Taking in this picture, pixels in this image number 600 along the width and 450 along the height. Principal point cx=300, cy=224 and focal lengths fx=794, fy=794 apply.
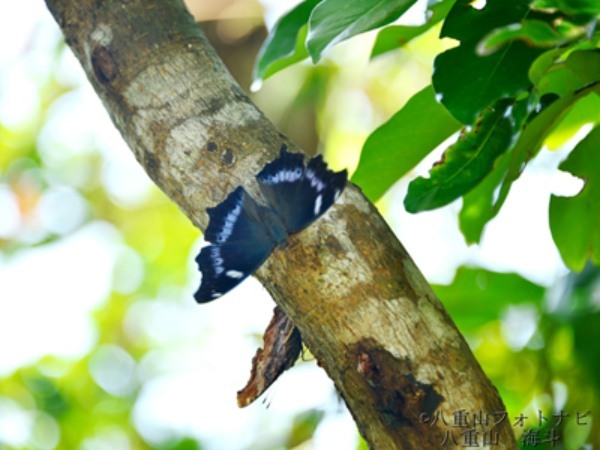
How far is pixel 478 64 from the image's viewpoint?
1032mm

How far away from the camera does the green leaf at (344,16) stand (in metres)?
1.03

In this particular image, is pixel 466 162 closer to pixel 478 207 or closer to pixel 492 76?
pixel 492 76

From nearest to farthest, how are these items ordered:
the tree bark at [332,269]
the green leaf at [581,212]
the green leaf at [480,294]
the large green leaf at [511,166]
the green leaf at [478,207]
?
the tree bark at [332,269] → the large green leaf at [511,166] → the green leaf at [581,212] → the green leaf at [478,207] → the green leaf at [480,294]

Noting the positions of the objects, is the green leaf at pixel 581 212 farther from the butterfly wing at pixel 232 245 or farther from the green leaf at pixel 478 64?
the butterfly wing at pixel 232 245

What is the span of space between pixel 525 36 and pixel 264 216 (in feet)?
1.26

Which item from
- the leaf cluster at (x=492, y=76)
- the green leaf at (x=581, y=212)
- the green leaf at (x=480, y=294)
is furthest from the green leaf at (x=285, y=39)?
the green leaf at (x=480, y=294)

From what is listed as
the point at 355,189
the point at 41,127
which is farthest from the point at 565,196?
the point at 41,127

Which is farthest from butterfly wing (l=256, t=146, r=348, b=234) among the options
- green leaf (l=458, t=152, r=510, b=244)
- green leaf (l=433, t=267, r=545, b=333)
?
green leaf (l=433, t=267, r=545, b=333)

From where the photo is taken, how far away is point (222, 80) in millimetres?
1164

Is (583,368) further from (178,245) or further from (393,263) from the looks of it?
(178,245)

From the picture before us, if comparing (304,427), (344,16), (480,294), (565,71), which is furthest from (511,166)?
(304,427)

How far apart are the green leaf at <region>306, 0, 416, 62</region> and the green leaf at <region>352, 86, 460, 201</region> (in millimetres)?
316

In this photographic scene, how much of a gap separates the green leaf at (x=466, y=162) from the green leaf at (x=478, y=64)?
2.6 inches

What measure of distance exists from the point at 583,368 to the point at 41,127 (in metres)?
3.19
